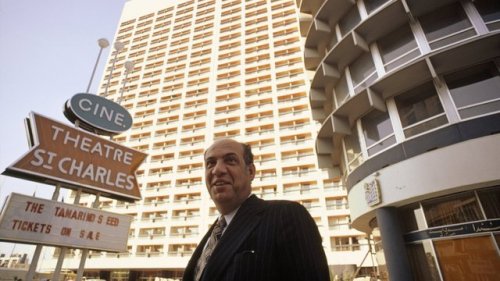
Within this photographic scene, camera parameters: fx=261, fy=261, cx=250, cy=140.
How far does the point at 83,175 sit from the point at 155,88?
3871cm

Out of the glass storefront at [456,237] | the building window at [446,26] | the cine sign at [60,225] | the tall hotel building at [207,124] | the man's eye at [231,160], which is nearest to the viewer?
the man's eye at [231,160]

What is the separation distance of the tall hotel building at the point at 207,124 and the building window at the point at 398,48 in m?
15.3

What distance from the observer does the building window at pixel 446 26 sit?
856 centimetres

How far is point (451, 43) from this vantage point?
8555 mm

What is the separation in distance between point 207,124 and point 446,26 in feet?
109

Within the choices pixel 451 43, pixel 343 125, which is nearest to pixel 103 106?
pixel 343 125

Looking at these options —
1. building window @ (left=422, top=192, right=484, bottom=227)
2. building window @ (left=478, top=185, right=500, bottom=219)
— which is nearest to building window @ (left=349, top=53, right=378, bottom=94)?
building window @ (left=422, top=192, right=484, bottom=227)

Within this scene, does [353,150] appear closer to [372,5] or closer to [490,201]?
[490,201]

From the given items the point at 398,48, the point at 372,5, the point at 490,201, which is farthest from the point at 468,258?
the point at 372,5

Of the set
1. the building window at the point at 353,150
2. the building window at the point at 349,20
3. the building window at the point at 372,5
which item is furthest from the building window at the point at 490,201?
the building window at the point at 349,20

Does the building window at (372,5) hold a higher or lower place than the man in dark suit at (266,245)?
higher

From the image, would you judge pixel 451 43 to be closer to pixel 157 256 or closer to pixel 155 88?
pixel 157 256

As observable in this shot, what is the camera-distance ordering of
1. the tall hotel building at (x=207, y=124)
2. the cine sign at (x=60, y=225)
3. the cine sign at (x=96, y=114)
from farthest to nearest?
the tall hotel building at (x=207, y=124) < the cine sign at (x=96, y=114) < the cine sign at (x=60, y=225)

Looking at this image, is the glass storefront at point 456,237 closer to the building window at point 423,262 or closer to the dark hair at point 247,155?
the building window at point 423,262
